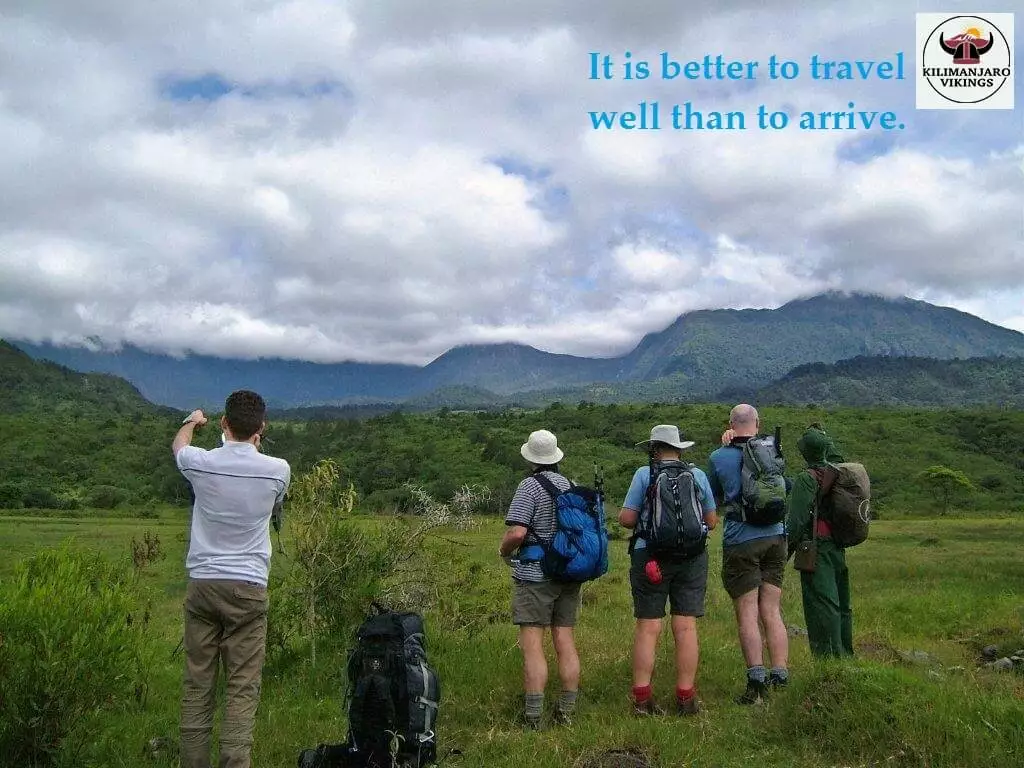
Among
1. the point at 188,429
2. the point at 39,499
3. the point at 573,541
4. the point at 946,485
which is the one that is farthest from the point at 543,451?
the point at 39,499

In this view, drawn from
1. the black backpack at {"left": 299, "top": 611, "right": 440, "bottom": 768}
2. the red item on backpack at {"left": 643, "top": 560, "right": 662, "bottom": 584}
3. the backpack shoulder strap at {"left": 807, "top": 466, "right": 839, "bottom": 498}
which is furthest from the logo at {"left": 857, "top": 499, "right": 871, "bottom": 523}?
the black backpack at {"left": 299, "top": 611, "right": 440, "bottom": 768}

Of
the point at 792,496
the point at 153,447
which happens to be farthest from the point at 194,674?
the point at 153,447

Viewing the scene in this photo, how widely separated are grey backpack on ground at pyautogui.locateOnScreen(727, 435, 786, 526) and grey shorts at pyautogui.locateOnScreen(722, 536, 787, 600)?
21cm

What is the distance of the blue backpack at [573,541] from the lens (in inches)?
220

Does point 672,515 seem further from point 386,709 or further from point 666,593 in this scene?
point 386,709

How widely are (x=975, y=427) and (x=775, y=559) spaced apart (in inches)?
3812

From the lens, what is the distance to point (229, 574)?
452cm

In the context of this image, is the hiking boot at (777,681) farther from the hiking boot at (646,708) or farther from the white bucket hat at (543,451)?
the white bucket hat at (543,451)

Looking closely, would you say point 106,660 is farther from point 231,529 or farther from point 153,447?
point 153,447

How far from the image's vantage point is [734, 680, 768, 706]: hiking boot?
6.18m

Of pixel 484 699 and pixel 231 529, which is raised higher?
pixel 231 529

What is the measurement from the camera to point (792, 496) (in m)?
6.39

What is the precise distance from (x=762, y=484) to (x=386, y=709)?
11.0 feet

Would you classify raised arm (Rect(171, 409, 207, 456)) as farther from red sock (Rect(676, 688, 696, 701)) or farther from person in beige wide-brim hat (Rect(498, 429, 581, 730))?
red sock (Rect(676, 688, 696, 701))
